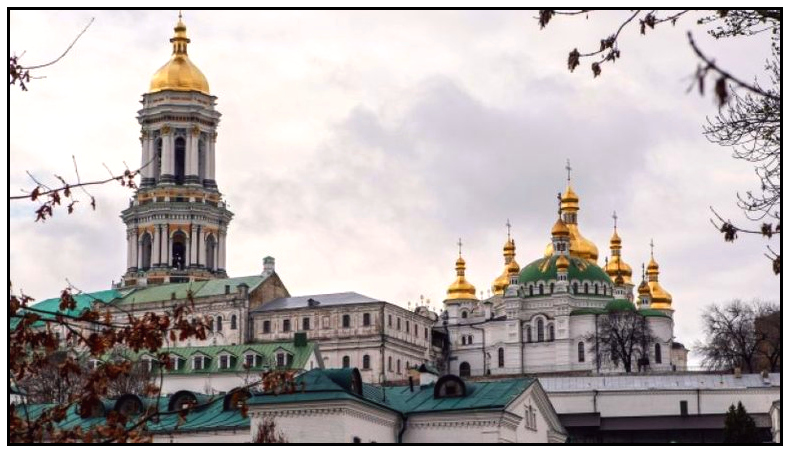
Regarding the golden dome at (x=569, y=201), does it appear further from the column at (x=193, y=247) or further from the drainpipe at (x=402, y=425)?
the drainpipe at (x=402, y=425)

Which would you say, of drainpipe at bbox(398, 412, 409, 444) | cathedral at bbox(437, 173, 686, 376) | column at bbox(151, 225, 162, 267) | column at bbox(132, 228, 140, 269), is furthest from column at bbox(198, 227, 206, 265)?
drainpipe at bbox(398, 412, 409, 444)

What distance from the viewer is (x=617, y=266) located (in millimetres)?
129875

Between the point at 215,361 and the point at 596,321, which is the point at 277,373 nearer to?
the point at 215,361

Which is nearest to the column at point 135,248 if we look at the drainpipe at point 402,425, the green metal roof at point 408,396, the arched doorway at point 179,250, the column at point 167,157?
the arched doorway at point 179,250

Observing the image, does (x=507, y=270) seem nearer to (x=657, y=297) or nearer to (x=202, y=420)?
(x=657, y=297)

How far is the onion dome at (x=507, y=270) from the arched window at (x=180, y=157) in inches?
972

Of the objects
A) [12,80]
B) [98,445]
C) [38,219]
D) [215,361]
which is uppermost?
[215,361]

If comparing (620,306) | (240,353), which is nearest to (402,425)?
(240,353)

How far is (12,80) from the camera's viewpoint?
1769cm

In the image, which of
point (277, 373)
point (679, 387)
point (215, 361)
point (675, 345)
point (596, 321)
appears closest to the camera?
point (277, 373)

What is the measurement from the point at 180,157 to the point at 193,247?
25.3ft

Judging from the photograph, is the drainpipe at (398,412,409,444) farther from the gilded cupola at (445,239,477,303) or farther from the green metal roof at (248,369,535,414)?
the gilded cupola at (445,239,477,303)

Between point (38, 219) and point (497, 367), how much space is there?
315 ft

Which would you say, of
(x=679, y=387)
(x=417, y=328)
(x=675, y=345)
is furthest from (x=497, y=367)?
(x=679, y=387)
